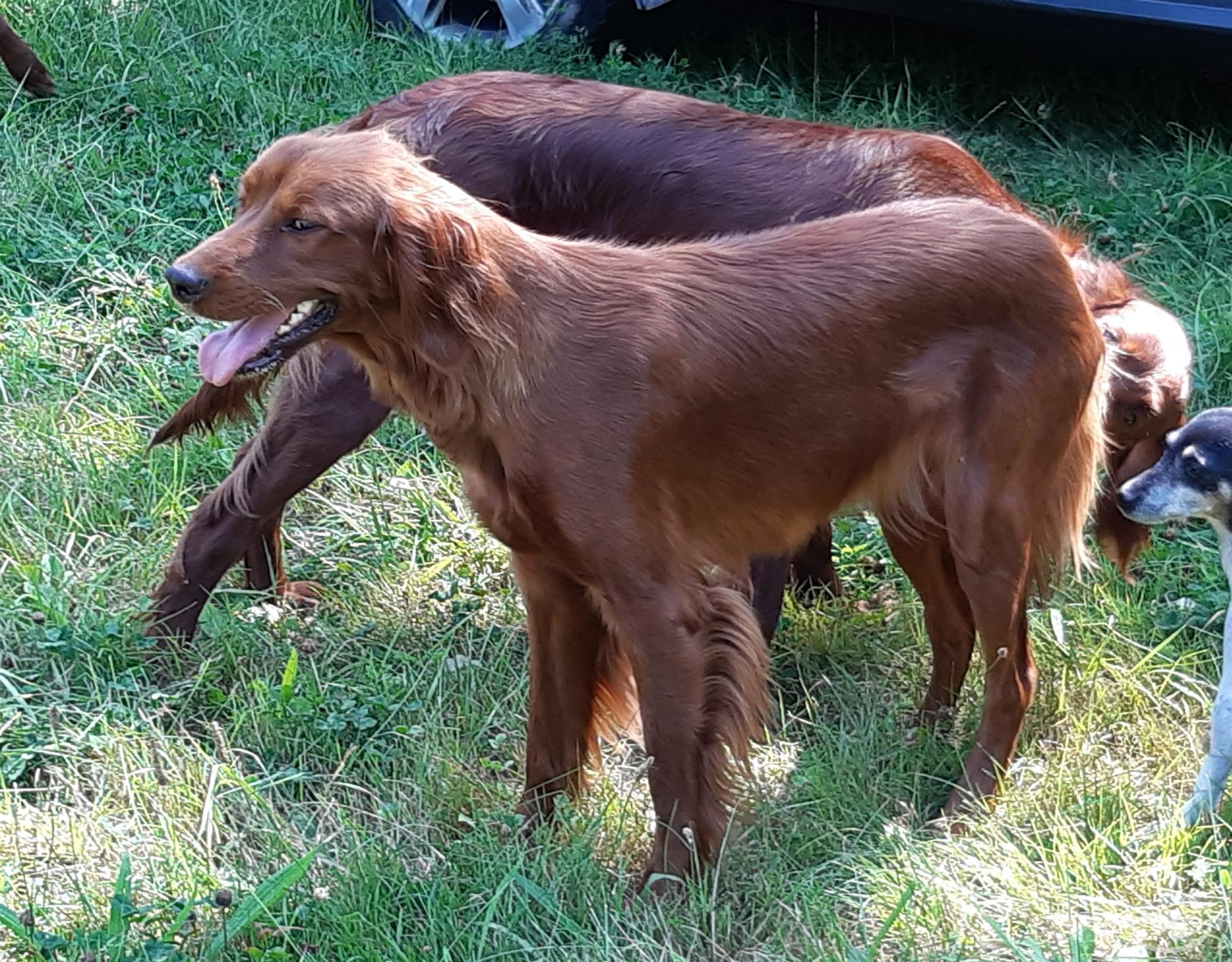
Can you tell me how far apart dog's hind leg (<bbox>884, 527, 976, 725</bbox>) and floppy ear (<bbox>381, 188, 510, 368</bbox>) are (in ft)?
3.71

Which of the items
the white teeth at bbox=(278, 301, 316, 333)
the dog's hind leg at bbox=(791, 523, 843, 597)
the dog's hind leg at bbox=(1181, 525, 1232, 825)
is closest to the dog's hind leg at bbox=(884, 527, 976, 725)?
the dog's hind leg at bbox=(791, 523, 843, 597)

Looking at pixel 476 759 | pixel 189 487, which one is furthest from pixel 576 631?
pixel 189 487

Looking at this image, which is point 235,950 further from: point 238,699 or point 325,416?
point 325,416

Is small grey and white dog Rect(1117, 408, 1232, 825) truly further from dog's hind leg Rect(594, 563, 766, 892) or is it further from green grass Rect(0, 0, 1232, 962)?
dog's hind leg Rect(594, 563, 766, 892)

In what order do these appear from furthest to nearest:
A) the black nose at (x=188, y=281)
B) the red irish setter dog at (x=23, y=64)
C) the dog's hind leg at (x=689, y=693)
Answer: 1. the red irish setter dog at (x=23, y=64)
2. the dog's hind leg at (x=689, y=693)
3. the black nose at (x=188, y=281)

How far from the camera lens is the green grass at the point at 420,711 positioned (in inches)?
104

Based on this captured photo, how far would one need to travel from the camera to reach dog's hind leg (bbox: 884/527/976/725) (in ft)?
10.7

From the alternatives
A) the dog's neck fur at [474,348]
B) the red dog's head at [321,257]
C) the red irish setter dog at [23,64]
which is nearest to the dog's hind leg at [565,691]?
the dog's neck fur at [474,348]

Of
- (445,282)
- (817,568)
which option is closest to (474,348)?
(445,282)

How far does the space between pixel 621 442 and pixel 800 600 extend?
1.25 metres

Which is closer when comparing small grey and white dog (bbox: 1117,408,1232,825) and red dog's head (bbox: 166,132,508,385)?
red dog's head (bbox: 166,132,508,385)

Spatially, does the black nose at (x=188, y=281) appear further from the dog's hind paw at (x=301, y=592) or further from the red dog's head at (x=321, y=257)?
the dog's hind paw at (x=301, y=592)

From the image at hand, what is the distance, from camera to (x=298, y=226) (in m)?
2.36

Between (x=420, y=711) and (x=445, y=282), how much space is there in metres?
1.14
